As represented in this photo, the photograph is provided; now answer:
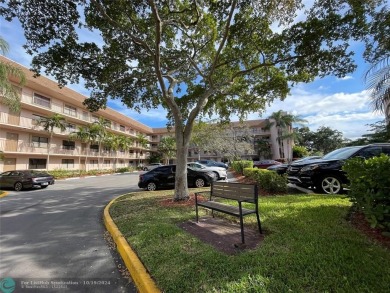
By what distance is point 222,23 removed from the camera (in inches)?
325

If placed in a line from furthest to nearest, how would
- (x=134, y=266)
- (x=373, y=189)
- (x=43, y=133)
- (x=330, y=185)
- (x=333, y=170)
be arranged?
(x=43, y=133), (x=330, y=185), (x=333, y=170), (x=373, y=189), (x=134, y=266)

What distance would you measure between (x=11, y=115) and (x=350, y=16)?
1116 inches

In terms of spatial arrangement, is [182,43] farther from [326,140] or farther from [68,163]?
[326,140]

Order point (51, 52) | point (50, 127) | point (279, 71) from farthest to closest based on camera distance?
1. point (50, 127)
2. point (279, 71)
3. point (51, 52)

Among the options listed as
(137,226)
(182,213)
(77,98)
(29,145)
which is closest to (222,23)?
(182,213)

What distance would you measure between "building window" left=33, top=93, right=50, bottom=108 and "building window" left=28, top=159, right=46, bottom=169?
22.4 feet

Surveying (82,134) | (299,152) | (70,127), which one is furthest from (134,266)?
(299,152)

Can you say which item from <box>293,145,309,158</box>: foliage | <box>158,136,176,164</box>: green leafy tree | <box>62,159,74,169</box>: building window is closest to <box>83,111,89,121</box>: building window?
<box>62,159,74,169</box>: building window

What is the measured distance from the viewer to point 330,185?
25.3 ft

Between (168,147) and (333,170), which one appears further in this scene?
(168,147)

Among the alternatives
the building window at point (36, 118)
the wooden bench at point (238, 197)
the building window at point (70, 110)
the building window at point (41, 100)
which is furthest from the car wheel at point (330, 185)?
the building window at point (70, 110)

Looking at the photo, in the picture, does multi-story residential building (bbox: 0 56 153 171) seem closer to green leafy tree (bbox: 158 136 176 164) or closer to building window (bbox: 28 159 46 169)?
building window (bbox: 28 159 46 169)

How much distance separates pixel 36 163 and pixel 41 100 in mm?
7747

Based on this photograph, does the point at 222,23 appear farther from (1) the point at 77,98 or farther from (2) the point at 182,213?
(1) the point at 77,98
